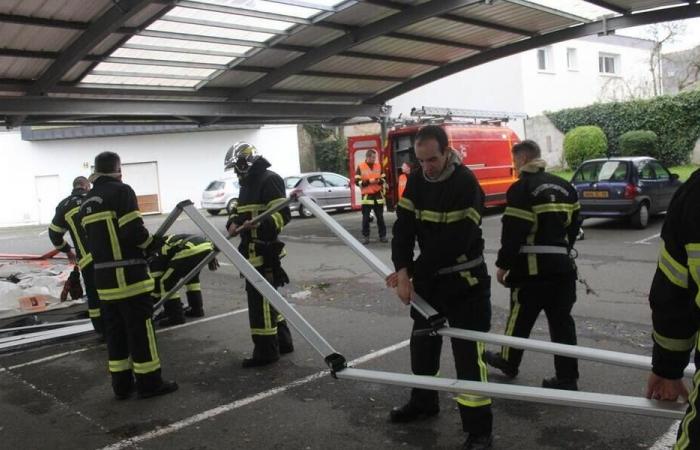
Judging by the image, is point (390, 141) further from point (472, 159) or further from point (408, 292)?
point (408, 292)

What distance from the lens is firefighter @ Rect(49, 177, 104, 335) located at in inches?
252

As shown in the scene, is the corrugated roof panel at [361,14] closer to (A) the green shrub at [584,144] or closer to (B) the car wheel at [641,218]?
(B) the car wheel at [641,218]

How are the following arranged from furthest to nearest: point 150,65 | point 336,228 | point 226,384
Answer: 1. point 150,65
2. point 226,384
3. point 336,228

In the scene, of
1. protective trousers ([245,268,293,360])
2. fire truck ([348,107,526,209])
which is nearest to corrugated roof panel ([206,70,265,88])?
fire truck ([348,107,526,209])

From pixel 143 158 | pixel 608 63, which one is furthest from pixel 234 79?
pixel 608 63

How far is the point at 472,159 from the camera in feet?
54.9

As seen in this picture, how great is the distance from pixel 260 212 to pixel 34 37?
20.2 ft

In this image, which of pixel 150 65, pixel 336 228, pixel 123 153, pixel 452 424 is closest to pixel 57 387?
pixel 336 228

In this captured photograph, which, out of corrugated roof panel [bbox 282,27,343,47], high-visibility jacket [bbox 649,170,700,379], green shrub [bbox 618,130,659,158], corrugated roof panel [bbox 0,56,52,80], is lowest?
high-visibility jacket [bbox 649,170,700,379]

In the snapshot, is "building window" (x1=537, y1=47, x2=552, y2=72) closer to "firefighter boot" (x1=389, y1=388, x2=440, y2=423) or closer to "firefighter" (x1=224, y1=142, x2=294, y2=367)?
"firefighter" (x1=224, y1=142, x2=294, y2=367)

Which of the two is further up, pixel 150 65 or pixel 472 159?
pixel 150 65

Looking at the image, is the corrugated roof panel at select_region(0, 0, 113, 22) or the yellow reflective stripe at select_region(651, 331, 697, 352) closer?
the yellow reflective stripe at select_region(651, 331, 697, 352)

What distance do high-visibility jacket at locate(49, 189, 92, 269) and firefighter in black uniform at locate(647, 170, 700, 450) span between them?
540cm

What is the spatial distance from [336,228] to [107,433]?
2.14m
